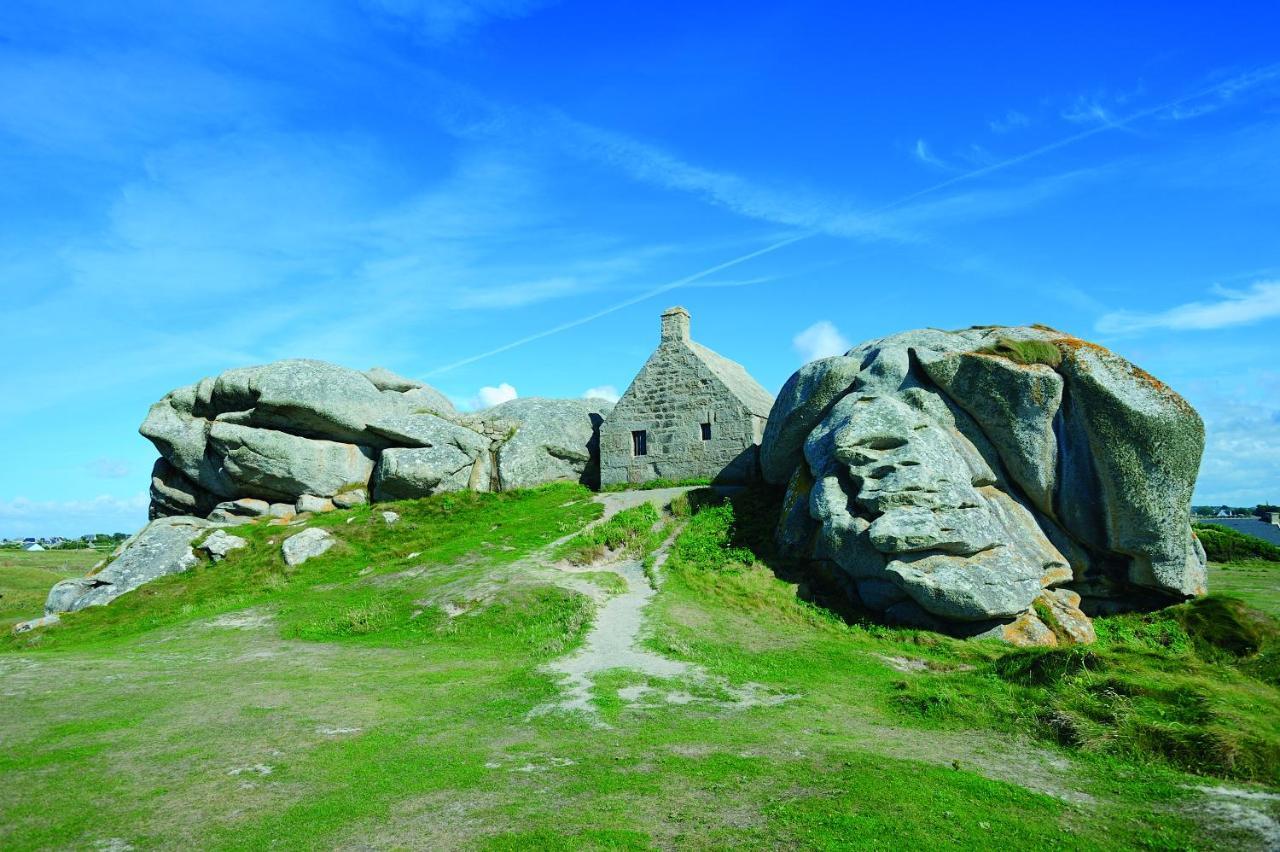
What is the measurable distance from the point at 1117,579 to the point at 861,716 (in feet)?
48.4

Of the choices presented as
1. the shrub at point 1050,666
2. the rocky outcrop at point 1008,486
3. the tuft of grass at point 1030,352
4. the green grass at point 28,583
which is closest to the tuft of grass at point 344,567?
the green grass at point 28,583

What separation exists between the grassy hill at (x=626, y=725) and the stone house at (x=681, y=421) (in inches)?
484

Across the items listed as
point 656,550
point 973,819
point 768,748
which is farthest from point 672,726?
point 656,550

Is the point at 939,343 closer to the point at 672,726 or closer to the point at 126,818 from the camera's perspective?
the point at 672,726

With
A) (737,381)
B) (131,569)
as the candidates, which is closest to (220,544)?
(131,569)

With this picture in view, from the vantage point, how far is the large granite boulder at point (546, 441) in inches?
1483

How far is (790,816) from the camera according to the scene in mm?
8906

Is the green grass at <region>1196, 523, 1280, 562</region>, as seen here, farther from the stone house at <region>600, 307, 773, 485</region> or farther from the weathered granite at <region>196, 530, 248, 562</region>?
the weathered granite at <region>196, 530, 248, 562</region>

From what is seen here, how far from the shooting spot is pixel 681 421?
36906mm

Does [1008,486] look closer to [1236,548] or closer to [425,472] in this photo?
[425,472]

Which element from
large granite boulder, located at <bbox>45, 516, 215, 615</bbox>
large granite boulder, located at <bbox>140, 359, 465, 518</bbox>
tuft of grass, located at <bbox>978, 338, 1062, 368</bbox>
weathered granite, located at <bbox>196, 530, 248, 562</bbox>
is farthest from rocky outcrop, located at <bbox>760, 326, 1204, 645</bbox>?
large granite boulder, located at <bbox>45, 516, 215, 615</bbox>

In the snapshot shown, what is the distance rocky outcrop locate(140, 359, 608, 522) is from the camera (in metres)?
35.8

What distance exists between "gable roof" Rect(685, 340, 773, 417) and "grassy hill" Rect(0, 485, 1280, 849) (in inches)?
557

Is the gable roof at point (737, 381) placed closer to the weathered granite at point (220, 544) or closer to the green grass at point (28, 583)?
the weathered granite at point (220, 544)
